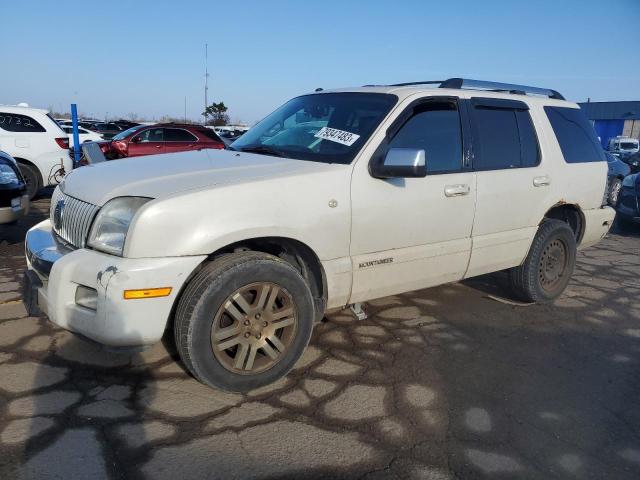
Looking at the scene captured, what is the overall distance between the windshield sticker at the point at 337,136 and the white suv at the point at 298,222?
0.02 m

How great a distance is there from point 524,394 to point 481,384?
0.84 ft

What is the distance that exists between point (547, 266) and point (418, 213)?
6.45 ft

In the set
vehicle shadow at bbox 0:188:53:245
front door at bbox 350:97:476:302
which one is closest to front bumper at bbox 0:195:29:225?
vehicle shadow at bbox 0:188:53:245

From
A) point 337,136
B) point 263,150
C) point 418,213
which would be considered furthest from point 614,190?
point 263,150

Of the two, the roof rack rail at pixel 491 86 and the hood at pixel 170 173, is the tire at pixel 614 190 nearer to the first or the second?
the roof rack rail at pixel 491 86

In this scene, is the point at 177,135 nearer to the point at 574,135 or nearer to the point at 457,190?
the point at 574,135

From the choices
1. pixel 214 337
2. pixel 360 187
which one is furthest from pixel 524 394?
pixel 214 337

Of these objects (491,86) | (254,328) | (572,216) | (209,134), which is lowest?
(254,328)

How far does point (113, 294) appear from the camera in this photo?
2.59 metres

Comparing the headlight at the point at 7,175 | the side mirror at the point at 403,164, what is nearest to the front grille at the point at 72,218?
the side mirror at the point at 403,164

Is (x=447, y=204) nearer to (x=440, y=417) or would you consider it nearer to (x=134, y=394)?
Answer: (x=440, y=417)

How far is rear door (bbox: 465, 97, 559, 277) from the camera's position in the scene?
13.1 feet

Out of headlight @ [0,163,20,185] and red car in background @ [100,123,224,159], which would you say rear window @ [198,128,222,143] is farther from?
headlight @ [0,163,20,185]

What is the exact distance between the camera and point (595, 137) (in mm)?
5062
